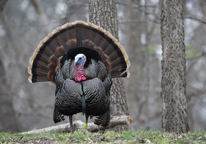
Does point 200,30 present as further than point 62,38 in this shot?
Yes

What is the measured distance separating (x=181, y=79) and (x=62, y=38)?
2.61 meters

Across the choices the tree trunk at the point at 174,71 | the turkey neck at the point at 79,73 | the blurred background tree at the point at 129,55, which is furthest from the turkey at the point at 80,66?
the blurred background tree at the point at 129,55

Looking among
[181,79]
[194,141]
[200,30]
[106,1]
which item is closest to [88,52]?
[106,1]

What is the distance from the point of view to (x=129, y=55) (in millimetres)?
12445

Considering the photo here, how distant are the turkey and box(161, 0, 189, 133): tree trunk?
92 cm

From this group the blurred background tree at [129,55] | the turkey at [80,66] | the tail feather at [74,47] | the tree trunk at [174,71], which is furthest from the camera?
the blurred background tree at [129,55]

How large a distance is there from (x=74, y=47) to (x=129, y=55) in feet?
22.7

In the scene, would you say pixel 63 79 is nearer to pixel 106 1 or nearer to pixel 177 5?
pixel 106 1

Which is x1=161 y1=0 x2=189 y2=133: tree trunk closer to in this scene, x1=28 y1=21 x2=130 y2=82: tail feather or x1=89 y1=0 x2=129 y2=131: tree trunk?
x1=28 y1=21 x2=130 y2=82: tail feather

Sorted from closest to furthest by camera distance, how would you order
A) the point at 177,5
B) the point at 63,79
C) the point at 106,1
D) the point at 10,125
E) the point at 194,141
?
the point at 194,141 → the point at 63,79 → the point at 177,5 → the point at 106,1 → the point at 10,125

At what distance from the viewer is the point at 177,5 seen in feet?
18.2

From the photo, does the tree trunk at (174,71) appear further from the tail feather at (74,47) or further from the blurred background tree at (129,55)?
the blurred background tree at (129,55)

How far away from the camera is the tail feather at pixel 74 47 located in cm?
558

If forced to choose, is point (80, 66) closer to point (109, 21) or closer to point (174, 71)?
point (109, 21)
